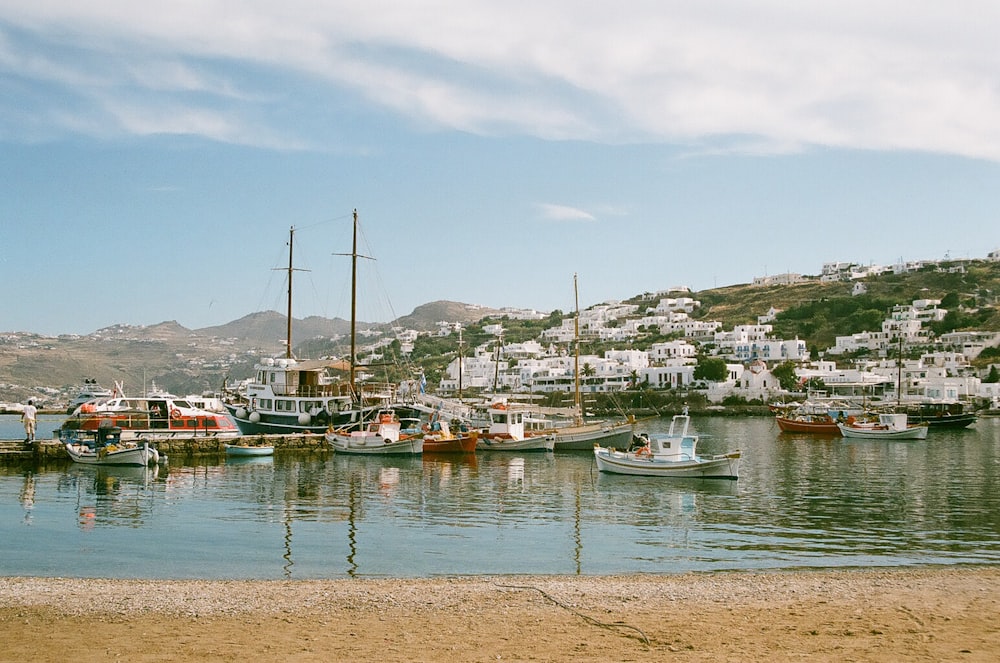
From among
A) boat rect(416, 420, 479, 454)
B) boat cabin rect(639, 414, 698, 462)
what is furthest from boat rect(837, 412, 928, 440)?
boat cabin rect(639, 414, 698, 462)

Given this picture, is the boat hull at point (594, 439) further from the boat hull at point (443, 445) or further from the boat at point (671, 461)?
the boat at point (671, 461)

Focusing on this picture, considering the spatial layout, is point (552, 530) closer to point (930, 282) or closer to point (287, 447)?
point (287, 447)

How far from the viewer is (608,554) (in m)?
19.2

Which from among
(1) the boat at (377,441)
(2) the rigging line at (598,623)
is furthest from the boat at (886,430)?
(2) the rigging line at (598,623)

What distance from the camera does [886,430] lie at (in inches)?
2539

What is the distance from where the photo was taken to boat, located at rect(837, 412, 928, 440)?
64.2 metres

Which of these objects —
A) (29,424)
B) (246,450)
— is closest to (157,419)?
(246,450)

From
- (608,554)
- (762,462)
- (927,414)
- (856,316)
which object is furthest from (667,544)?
(856,316)

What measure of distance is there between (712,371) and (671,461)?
91.3 m

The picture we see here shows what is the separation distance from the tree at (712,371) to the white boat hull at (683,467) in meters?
90.2

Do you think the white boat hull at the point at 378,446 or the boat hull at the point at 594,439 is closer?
the white boat hull at the point at 378,446

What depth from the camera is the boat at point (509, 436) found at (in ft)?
165

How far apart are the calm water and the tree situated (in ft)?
266

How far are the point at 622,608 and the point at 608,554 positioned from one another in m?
5.99
